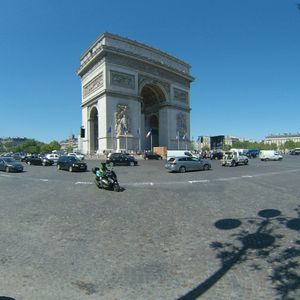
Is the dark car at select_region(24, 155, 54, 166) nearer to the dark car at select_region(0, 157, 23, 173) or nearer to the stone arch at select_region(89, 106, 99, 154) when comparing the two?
the dark car at select_region(0, 157, 23, 173)

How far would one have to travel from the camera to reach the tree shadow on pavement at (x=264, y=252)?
4926 millimetres

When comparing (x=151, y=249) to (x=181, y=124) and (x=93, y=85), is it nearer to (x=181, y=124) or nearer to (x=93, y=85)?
(x=93, y=85)

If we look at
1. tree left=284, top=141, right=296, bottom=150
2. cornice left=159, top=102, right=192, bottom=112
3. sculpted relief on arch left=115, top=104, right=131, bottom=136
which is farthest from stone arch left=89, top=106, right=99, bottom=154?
tree left=284, top=141, right=296, bottom=150

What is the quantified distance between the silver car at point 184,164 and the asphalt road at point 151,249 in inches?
601

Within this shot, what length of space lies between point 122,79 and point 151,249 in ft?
177

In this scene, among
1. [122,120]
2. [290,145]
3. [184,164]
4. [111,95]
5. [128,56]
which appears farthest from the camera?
[290,145]

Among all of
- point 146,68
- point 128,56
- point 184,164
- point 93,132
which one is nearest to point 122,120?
point 93,132

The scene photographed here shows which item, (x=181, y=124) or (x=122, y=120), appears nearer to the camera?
(x=122, y=120)

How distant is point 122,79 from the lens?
5834cm

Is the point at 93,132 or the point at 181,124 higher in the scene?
the point at 181,124

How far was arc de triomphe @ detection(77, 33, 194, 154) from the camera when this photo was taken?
5656 centimetres

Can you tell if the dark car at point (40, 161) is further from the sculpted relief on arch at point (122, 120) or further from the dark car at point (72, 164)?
the sculpted relief on arch at point (122, 120)

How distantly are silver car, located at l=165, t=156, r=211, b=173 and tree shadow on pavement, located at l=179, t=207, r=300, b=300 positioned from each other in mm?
18152

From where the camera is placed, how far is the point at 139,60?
199 ft
